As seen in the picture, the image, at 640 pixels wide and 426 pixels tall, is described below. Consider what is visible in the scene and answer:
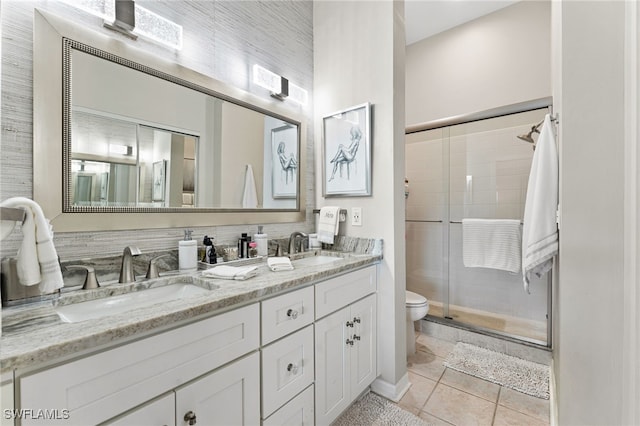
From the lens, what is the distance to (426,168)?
3.12 m

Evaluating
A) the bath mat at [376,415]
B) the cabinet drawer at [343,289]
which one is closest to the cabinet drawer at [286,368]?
the cabinet drawer at [343,289]

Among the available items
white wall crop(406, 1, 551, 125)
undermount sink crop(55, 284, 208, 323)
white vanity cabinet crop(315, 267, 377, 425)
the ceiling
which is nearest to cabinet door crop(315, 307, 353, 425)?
white vanity cabinet crop(315, 267, 377, 425)

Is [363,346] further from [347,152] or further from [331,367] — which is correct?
[347,152]

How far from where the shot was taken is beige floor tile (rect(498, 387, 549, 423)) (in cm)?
163

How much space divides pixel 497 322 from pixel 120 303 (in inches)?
116

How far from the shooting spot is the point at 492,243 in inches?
97.2

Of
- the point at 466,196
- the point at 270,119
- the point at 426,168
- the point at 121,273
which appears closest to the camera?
the point at 121,273

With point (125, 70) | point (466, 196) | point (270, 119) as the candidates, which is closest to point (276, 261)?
point (270, 119)

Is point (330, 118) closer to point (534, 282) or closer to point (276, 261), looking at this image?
point (276, 261)

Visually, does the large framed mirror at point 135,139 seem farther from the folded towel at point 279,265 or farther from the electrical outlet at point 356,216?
the electrical outlet at point 356,216

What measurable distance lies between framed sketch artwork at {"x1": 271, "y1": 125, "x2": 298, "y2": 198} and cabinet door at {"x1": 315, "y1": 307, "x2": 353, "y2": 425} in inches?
36.2

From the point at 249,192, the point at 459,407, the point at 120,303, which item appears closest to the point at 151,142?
the point at 249,192

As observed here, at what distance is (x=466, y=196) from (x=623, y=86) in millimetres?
2908

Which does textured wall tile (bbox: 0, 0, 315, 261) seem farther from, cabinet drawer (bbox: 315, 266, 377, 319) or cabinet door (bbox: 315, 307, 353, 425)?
cabinet door (bbox: 315, 307, 353, 425)
